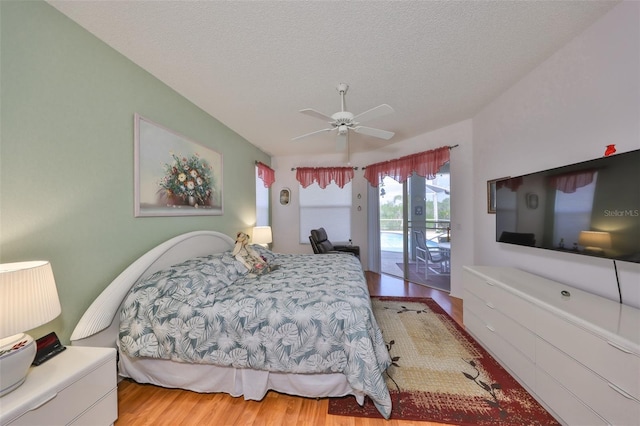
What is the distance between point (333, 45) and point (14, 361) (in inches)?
97.5

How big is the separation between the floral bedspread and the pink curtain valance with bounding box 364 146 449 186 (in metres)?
2.62

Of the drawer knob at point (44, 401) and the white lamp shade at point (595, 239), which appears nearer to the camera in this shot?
the drawer knob at point (44, 401)

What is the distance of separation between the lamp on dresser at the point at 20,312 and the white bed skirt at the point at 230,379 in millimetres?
795

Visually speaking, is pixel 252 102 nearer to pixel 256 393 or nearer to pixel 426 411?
pixel 256 393

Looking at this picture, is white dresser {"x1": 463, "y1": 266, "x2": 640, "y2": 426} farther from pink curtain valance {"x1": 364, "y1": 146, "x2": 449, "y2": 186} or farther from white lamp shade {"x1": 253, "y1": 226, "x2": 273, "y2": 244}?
white lamp shade {"x1": 253, "y1": 226, "x2": 273, "y2": 244}

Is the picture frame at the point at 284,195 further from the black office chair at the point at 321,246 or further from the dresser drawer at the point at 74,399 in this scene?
the dresser drawer at the point at 74,399

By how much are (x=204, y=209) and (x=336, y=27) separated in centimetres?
222

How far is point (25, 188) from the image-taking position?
127 cm

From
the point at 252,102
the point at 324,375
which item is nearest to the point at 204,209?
the point at 252,102

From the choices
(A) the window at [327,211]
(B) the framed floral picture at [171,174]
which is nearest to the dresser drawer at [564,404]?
(B) the framed floral picture at [171,174]

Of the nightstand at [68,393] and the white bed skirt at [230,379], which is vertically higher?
the nightstand at [68,393]

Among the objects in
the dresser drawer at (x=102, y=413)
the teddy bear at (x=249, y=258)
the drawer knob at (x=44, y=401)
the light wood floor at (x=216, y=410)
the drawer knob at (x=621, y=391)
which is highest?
the teddy bear at (x=249, y=258)

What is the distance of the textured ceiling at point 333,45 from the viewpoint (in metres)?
1.43

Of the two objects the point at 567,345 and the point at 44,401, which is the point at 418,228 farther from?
the point at 44,401
